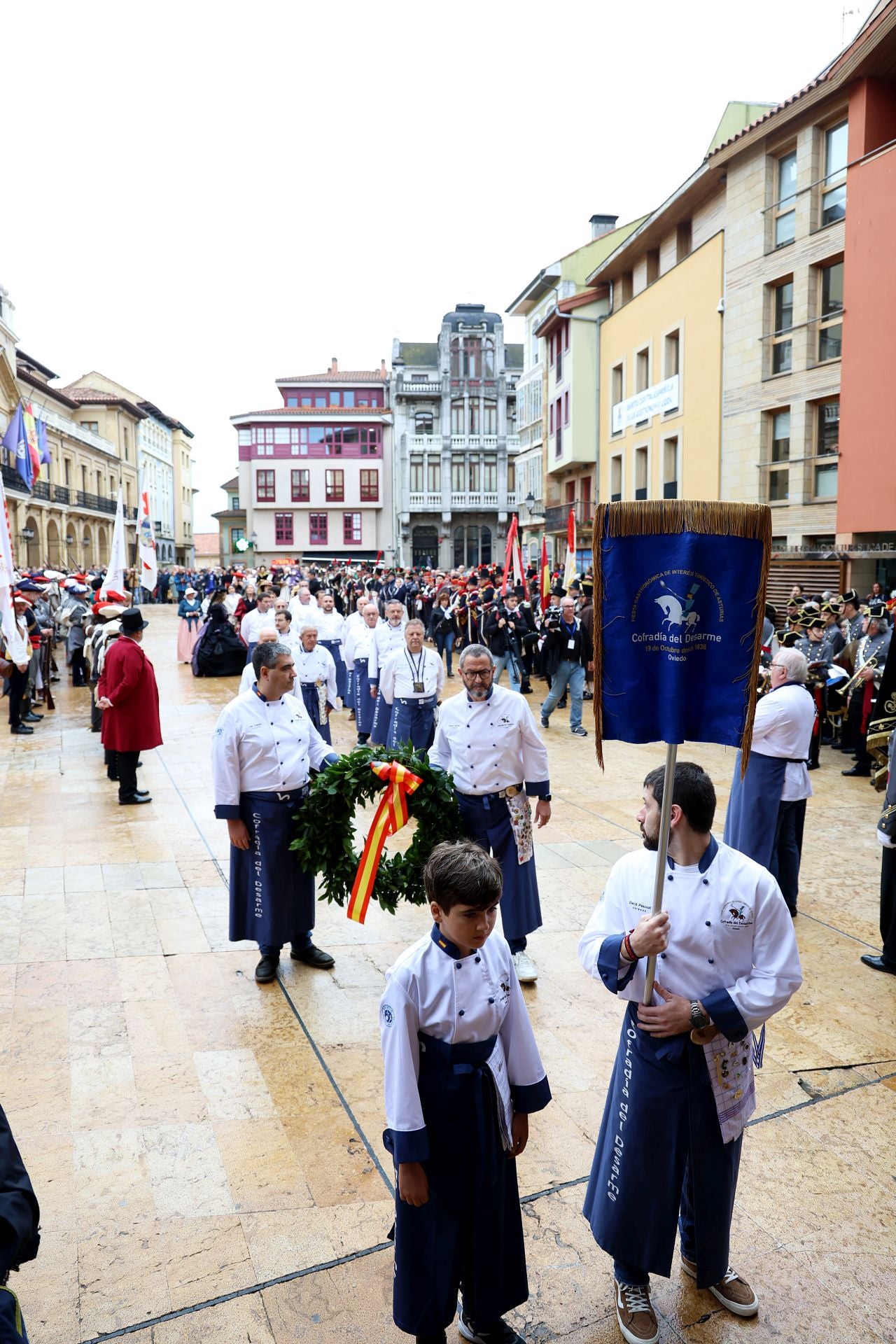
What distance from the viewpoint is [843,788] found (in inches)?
437

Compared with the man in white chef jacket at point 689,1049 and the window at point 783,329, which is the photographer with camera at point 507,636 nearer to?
the window at point 783,329

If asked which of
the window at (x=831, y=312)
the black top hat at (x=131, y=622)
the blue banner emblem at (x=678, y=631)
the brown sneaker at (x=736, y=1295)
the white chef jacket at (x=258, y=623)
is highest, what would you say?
the window at (x=831, y=312)

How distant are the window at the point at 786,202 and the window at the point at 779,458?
138 inches

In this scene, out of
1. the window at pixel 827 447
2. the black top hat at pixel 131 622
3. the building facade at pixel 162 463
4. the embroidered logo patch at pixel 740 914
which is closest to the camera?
the embroidered logo patch at pixel 740 914

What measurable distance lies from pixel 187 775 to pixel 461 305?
198 ft

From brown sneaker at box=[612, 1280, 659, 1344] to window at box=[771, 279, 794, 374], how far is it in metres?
20.2

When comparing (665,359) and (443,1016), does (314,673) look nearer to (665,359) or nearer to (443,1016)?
(443,1016)

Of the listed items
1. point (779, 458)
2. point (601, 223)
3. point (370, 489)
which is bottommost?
point (779, 458)

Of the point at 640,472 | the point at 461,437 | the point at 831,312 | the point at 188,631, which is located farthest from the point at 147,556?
the point at 461,437

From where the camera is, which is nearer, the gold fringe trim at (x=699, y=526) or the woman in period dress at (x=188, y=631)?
the gold fringe trim at (x=699, y=526)

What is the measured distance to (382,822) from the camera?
5.28 m

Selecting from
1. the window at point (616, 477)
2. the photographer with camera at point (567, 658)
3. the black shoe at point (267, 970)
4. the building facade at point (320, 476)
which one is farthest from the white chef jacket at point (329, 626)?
the building facade at point (320, 476)

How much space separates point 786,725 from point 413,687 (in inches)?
188

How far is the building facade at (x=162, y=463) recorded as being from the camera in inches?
2874
